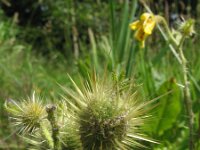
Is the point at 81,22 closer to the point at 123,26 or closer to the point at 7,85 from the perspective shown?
the point at 7,85

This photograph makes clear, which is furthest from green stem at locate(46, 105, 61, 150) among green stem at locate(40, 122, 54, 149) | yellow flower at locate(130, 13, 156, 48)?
yellow flower at locate(130, 13, 156, 48)

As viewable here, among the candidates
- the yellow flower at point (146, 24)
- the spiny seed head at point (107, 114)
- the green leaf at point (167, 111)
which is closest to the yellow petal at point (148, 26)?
the yellow flower at point (146, 24)

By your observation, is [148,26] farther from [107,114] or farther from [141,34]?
[107,114]

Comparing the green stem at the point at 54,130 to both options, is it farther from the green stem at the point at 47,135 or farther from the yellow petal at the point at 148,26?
the yellow petal at the point at 148,26

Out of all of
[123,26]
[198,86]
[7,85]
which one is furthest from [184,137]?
[7,85]

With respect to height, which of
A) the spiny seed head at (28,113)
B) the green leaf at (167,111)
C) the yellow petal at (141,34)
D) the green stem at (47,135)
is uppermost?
the yellow petal at (141,34)

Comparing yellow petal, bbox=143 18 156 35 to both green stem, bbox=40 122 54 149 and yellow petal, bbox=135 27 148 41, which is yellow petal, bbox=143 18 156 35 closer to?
yellow petal, bbox=135 27 148 41
